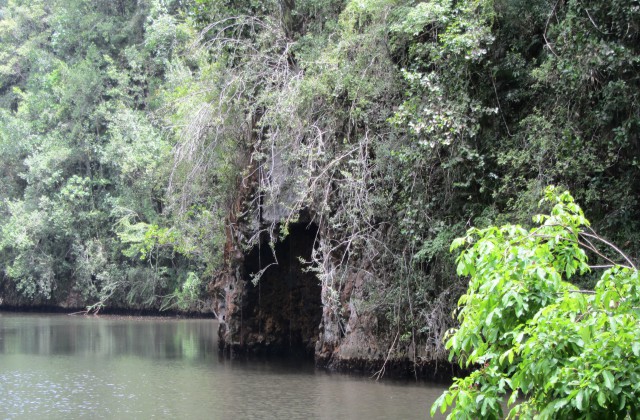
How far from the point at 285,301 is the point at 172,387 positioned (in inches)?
246

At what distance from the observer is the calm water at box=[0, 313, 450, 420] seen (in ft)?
38.3

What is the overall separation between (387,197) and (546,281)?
9.92 m

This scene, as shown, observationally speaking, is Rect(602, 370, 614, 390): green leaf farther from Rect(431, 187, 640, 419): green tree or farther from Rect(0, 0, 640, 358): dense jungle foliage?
Rect(0, 0, 640, 358): dense jungle foliage

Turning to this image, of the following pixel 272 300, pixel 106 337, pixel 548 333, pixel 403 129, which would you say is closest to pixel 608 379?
pixel 548 333

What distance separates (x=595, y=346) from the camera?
13.3 ft

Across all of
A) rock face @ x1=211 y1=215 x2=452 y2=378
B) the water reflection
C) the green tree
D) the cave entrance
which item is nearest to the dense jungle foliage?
rock face @ x1=211 y1=215 x2=452 y2=378

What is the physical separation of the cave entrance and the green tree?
1432 centimetres

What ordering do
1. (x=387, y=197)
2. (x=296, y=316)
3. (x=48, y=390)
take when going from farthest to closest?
(x=296, y=316), (x=387, y=197), (x=48, y=390)

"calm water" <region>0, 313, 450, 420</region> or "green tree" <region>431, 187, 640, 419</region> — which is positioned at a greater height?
"green tree" <region>431, 187, 640, 419</region>

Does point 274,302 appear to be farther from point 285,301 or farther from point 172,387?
point 172,387

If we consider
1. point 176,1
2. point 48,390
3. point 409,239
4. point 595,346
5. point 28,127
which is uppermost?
point 176,1

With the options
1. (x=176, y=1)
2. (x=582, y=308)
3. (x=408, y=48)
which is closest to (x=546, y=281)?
Result: (x=582, y=308)

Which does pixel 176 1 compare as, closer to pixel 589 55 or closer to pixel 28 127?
pixel 28 127

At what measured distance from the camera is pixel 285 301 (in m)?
19.9
